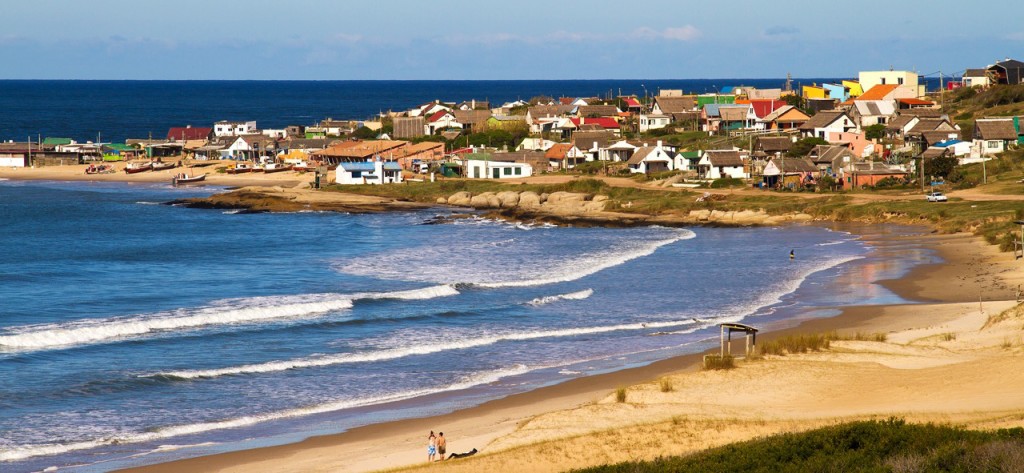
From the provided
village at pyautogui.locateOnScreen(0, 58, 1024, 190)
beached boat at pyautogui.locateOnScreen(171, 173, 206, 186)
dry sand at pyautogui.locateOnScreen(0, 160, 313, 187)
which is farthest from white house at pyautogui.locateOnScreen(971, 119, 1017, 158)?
beached boat at pyautogui.locateOnScreen(171, 173, 206, 186)

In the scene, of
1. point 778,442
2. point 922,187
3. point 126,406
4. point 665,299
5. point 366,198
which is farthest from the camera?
point 366,198

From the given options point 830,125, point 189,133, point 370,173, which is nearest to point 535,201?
point 370,173

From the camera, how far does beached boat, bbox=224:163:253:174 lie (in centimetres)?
9929

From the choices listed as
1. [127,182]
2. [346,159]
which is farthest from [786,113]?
[127,182]

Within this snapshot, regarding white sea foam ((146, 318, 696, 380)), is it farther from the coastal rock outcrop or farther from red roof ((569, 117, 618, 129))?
red roof ((569, 117, 618, 129))

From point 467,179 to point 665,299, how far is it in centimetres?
4481

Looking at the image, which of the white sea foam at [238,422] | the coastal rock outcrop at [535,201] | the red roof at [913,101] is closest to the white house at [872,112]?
the red roof at [913,101]

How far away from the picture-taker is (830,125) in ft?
291

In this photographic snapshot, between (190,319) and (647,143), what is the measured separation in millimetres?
55668

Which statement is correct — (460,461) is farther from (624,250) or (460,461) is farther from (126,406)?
(624,250)

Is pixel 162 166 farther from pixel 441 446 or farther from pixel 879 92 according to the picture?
pixel 441 446

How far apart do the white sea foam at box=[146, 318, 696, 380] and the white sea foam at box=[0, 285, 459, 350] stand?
5.84 meters

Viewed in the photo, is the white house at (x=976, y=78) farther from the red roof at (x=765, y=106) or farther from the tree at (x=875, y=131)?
the tree at (x=875, y=131)

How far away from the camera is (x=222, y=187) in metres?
92.1
